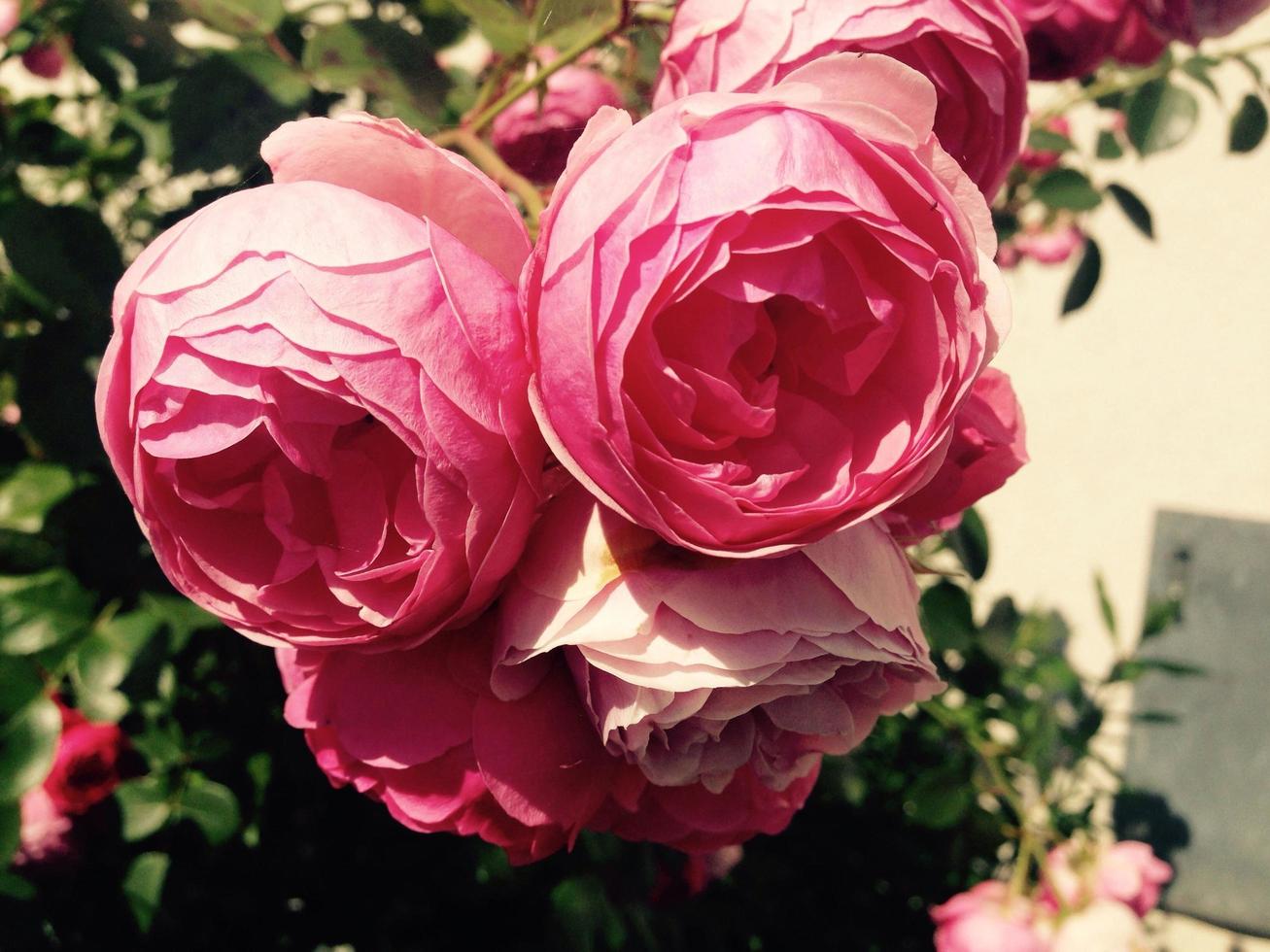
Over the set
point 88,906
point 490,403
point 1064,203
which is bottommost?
point 88,906

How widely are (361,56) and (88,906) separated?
0.70 meters

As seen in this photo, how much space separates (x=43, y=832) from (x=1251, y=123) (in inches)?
46.3

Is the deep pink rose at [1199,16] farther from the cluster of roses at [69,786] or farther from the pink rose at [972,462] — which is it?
the cluster of roses at [69,786]

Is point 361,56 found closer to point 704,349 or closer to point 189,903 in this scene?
point 704,349

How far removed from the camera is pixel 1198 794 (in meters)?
1.86

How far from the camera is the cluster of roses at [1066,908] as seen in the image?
0.81 m

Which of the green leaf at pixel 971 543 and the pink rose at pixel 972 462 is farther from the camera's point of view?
the green leaf at pixel 971 543

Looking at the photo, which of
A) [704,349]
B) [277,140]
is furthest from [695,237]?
[277,140]

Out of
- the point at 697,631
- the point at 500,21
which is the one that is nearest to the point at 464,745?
the point at 697,631

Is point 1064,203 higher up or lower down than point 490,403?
lower down

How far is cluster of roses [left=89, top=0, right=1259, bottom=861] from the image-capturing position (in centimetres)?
27

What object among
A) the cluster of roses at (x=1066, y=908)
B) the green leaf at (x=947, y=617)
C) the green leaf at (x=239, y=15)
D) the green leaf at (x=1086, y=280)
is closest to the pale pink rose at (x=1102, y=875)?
the cluster of roses at (x=1066, y=908)

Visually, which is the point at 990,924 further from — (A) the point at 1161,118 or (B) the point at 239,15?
(B) the point at 239,15

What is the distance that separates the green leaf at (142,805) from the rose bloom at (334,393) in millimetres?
516
